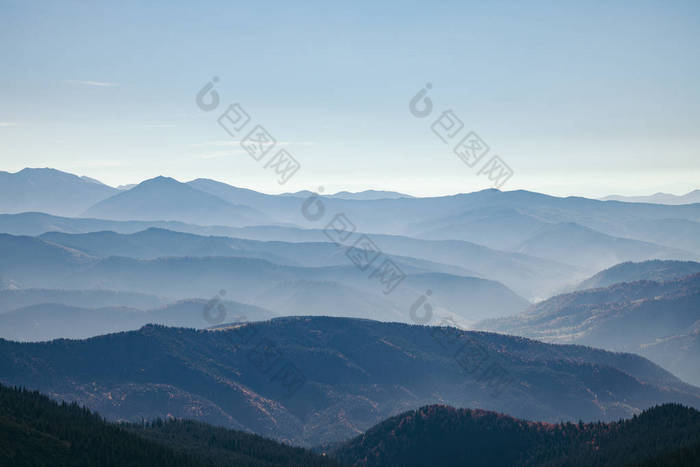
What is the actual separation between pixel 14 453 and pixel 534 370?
13947 centimetres

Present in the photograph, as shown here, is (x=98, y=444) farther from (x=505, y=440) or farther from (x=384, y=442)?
(x=505, y=440)

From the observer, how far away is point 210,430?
8506 centimetres

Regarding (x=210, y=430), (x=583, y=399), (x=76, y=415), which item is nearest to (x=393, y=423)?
(x=210, y=430)

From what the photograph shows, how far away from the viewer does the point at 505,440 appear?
82.4 metres

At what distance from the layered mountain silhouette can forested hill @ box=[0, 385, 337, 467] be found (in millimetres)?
47787

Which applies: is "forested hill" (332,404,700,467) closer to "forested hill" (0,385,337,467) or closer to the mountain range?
the mountain range

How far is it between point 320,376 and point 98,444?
341 feet

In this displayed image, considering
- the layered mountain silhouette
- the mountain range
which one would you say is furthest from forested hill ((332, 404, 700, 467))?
the layered mountain silhouette

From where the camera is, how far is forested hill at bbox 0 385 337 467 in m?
51.3

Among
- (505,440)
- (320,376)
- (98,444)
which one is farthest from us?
(320,376)

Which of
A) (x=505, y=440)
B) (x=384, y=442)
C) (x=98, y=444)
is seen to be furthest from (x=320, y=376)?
(x=98, y=444)

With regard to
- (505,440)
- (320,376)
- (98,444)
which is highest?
(98,444)

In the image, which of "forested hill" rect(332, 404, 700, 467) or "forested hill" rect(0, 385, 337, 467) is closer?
"forested hill" rect(0, 385, 337, 467)

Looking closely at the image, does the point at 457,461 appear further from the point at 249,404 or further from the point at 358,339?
the point at 358,339
